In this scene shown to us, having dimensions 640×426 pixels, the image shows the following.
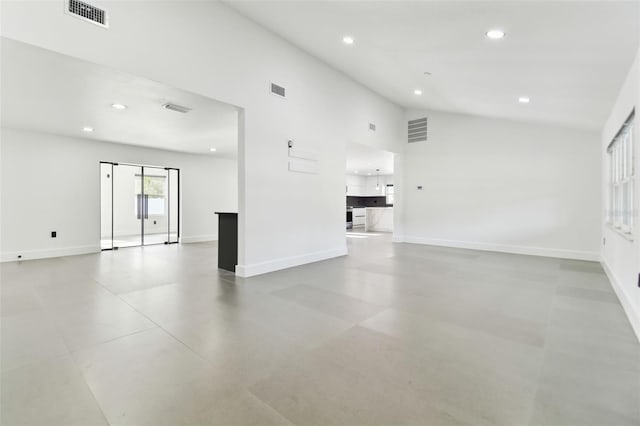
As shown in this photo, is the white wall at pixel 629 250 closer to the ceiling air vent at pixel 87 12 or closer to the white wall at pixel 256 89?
the white wall at pixel 256 89

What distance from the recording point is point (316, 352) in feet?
7.54

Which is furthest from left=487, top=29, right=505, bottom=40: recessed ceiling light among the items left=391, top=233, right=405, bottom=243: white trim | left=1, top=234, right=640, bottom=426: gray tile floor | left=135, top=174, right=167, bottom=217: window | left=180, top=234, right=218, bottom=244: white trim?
left=135, top=174, right=167, bottom=217: window

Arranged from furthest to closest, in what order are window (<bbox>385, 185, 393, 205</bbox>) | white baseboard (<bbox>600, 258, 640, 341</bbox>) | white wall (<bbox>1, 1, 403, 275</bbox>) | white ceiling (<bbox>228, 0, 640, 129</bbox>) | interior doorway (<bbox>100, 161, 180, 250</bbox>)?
window (<bbox>385, 185, 393, 205</bbox>)
interior doorway (<bbox>100, 161, 180, 250</bbox>)
white wall (<bbox>1, 1, 403, 275</bbox>)
white ceiling (<bbox>228, 0, 640, 129</bbox>)
white baseboard (<bbox>600, 258, 640, 341</bbox>)

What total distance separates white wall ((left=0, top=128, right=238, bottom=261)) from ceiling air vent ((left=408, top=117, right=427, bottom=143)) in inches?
287

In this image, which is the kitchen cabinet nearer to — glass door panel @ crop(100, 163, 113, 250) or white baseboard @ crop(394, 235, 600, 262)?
white baseboard @ crop(394, 235, 600, 262)

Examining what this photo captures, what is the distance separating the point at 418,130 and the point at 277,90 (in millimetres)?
5034

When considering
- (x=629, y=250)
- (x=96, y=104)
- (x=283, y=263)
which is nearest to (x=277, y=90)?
(x=96, y=104)

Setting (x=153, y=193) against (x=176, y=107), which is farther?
(x=153, y=193)

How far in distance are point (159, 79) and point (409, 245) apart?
6.92 metres

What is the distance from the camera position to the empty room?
1.88m

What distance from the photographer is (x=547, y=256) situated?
21.8ft

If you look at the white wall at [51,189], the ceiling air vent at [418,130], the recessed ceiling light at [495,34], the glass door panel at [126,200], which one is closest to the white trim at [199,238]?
the white wall at [51,189]

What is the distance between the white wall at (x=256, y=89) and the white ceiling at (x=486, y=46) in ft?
1.52

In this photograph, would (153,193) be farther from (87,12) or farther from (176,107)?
(87,12)
